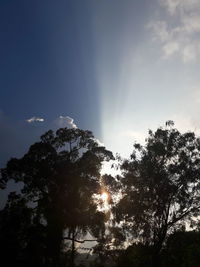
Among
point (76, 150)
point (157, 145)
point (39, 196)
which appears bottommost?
point (39, 196)

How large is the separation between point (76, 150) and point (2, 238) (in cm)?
1340

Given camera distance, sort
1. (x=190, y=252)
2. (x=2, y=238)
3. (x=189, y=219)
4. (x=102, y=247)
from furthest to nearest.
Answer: (x=190, y=252) → (x=102, y=247) → (x=2, y=238) → (x=189, y=219)

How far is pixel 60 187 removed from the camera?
37.6 meters

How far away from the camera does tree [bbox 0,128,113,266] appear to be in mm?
35125

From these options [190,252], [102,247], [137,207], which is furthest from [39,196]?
[190,252]

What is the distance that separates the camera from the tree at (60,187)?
1383 inches

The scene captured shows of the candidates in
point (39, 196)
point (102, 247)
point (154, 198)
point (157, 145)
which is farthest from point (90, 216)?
point (157, 145)

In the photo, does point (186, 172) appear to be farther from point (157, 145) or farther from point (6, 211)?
point (6, 211)

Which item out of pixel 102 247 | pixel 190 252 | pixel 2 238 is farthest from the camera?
pixel 190 252

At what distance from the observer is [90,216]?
37312 millimetres

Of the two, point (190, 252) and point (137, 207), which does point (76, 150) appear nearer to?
point (137, 207)

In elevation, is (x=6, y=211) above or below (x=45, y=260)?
above

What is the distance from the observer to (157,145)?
Answer: 32.3 metres

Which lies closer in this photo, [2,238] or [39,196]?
[2,238]
